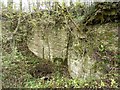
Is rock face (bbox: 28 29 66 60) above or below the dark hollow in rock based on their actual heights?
above

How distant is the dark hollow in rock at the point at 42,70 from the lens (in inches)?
96.2

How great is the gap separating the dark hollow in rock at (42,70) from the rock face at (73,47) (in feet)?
0.32

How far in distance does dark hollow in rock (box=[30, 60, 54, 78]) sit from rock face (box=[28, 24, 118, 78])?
96 mm

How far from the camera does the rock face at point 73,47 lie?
2.39m

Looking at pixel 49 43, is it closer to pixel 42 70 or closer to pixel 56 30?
pixel 56 30

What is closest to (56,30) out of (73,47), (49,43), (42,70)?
(49,43)

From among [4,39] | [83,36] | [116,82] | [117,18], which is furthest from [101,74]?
[4,39]

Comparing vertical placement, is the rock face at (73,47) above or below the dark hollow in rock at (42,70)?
above

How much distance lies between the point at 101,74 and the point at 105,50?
0.91ft

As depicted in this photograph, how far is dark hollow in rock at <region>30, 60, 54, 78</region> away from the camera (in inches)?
96.2

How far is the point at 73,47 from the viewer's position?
245cm

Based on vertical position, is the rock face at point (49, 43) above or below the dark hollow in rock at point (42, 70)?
above

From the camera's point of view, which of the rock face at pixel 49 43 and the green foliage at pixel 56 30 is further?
the rock face at pixel 49 43

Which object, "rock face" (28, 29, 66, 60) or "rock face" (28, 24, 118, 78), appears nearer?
"rock face" (28, 24, 118, 78)
